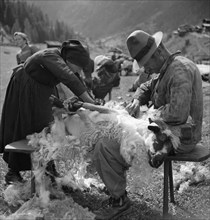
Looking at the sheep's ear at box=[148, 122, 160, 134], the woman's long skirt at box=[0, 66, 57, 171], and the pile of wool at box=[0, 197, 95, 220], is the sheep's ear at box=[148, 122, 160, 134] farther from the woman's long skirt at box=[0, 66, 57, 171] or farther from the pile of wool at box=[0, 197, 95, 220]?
the woman's long skirt at box=[0, 66, 57, 171]

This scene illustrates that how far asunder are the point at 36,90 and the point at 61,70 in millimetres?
438

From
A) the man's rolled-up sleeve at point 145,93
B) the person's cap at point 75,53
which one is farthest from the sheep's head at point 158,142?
the person's cap at point 75,53

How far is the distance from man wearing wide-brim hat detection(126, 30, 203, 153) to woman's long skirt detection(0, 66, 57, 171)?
1.09 metres

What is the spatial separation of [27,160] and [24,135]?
328 mm

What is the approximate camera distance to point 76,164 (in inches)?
140

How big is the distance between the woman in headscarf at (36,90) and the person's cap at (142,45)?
1.80 feet

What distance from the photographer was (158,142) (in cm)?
312

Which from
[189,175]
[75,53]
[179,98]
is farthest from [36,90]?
[189,175]

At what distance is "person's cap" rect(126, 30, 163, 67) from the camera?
10.5 ft

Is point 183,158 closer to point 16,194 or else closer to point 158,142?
point 158,142

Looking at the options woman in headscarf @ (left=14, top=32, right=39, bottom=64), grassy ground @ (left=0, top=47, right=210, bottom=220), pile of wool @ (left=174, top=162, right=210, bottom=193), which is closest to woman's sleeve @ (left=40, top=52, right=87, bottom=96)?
grassy ground @ (left=0, top=47, right=210, bottom=220)

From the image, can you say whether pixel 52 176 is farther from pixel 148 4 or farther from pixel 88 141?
pixel 148 4

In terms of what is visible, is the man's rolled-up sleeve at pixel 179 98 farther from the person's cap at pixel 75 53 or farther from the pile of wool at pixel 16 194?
the pile of wool at pixel 16 194

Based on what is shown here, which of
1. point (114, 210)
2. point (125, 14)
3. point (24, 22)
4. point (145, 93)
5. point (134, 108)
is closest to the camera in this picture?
point (114, 210)
